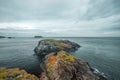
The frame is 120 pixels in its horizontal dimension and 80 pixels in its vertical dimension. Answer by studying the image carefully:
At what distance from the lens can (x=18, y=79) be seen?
26.1 metres

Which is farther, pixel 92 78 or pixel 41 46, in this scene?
pixel 41 46

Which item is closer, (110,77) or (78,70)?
(78,70)

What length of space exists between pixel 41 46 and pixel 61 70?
4785 centimetres

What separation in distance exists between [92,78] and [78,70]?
4.51 m

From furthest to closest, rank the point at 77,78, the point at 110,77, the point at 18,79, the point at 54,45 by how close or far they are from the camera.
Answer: the point at 54,45 < the point at 110,77 < the point at 77,78 < the point at 18,79

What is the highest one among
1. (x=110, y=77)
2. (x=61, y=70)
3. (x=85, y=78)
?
(x=61, y=70)

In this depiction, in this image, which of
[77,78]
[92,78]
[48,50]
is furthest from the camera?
[48,50]

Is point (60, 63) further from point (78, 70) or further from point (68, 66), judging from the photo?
point (78, 70)

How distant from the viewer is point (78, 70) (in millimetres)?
30984

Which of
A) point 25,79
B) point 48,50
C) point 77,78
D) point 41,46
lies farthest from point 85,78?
point 41,46

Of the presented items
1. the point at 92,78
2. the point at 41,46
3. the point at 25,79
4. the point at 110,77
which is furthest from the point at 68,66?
the point at 41,46

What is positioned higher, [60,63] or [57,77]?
[60,63]

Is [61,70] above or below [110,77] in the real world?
above

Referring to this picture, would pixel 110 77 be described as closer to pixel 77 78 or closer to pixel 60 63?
pixel 77 78
